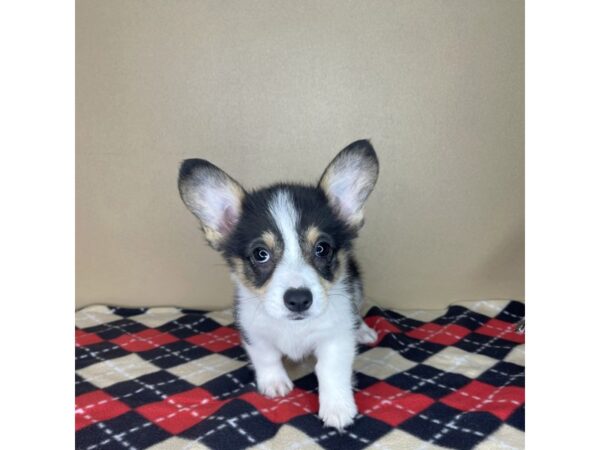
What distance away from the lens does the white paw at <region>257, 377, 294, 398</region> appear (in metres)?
1.88

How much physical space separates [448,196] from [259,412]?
1555 millimetres

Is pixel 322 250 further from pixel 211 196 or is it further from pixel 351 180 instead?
pixel 211 196

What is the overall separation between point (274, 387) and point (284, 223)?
0.66 meters

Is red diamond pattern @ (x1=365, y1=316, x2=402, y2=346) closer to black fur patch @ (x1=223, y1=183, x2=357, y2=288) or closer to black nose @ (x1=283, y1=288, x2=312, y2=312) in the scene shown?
black fur patch @ (x1=223, y1=183, x2=357, y2=288)

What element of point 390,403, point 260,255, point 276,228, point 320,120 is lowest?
point 390,403

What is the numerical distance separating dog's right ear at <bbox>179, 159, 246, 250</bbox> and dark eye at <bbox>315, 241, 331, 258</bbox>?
37 centimetres

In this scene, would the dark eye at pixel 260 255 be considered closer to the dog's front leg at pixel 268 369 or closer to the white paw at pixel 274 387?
the dog's front leg at pixel 268 369

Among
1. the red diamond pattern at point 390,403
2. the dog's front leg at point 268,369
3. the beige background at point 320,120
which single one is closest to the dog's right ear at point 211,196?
the dog's front leg at point 268,369

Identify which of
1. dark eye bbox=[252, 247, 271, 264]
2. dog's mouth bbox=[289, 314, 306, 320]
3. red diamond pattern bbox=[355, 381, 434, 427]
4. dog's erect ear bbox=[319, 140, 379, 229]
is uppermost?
dog's erect ear bbox=[319, 140, 379, 229]

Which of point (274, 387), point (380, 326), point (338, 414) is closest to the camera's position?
point (338, 414)

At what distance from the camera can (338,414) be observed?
1668 millimetres

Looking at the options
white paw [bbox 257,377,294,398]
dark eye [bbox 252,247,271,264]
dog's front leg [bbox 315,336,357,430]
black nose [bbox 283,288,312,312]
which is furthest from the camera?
white paw [bbox 257,377,294,398]

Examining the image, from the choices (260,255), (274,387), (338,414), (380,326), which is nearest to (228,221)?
(260,255)

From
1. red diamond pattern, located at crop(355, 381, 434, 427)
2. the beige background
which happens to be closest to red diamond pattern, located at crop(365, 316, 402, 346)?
the beige background
